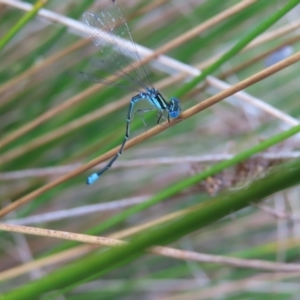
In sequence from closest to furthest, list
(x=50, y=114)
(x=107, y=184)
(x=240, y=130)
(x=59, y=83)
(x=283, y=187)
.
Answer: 1. (x=283, y=187)
2. (x=50, y=114)
3. (x=59, y=83)
4. (x=240, y=130)
5. (x=107, y=184)

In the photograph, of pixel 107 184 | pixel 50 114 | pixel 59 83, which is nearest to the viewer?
pixel 50 114

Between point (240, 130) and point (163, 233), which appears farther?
point (240, 130)

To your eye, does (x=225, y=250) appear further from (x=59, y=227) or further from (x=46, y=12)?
(x=46, y=12)

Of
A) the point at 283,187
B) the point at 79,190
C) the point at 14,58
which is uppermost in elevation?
the point at 14,58

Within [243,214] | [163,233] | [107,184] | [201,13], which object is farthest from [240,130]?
[163,233]

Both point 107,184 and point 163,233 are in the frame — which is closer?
point 163,233

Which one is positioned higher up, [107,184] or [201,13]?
[201,13]

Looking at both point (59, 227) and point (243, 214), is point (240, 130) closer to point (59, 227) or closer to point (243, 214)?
point (243, 214)

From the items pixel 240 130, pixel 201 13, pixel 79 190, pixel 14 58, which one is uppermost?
pixel 14 58

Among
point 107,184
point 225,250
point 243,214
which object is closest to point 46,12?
point 107,184
